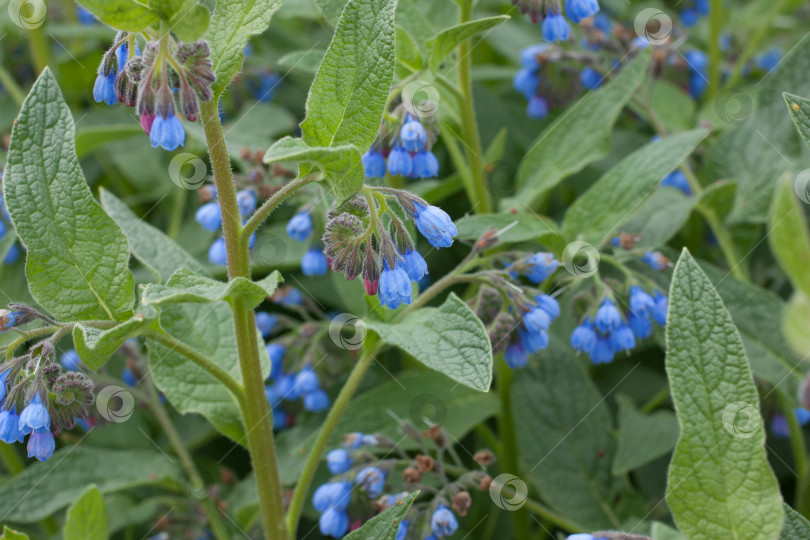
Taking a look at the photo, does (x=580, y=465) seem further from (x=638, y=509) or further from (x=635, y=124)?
(x=635, y=124)

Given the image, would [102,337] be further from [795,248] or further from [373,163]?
[795,248]

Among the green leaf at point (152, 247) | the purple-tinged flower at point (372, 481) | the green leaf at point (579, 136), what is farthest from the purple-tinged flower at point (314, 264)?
the purple-tinged flower at point (372, 481)

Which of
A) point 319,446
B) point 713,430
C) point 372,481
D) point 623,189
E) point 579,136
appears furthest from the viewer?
point 579,136

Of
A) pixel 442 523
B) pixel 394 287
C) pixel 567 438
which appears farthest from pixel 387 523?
pixel 567 438

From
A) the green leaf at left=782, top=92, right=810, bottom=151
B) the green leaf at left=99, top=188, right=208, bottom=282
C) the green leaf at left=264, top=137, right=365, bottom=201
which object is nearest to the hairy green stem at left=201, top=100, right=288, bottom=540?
the green leaf at left=264, top=137, right=365, bottom=201

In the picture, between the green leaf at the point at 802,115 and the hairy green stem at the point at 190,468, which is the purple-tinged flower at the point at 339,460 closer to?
the hairy green stem at the point at 190,468

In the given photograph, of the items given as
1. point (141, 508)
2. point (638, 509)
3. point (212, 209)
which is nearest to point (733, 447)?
point (638, 509)
